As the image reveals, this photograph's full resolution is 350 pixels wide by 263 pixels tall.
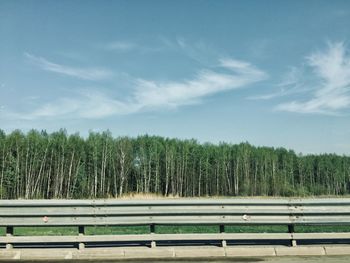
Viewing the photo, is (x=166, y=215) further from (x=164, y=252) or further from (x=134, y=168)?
(x=134, y=168)

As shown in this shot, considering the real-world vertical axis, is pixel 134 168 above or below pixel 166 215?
above

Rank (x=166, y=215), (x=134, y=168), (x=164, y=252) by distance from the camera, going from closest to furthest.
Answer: (x=164, y=252) → (x=166, y=215) → (x=134, y=168)

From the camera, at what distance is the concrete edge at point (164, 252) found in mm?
7656

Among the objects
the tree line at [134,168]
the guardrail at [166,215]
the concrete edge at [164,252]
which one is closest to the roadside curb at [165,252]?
the concrete edge at [164,252]

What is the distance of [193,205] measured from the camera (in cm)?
808

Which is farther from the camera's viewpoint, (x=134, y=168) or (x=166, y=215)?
(x=134, y=168)

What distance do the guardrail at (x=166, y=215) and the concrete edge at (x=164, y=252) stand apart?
0.58 ft

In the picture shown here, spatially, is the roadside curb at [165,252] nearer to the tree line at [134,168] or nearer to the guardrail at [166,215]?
the guardrail at [166,215]

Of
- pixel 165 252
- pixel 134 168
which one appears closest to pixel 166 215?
pixel 165 252

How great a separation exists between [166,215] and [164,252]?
0.67 metres

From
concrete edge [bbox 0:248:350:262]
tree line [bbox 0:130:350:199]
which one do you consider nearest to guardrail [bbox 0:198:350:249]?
concrete edge [bbox 0:248:350:262]

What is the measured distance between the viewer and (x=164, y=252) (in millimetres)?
7762

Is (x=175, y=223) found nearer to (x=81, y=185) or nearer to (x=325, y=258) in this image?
(x=325, y=258)

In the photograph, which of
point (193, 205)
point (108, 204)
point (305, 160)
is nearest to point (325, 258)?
point (193, 205)
